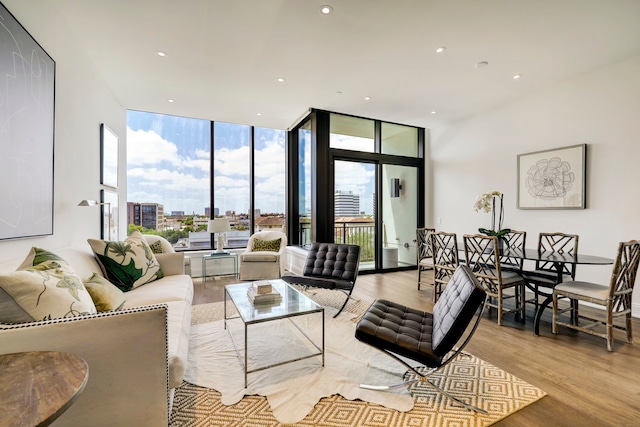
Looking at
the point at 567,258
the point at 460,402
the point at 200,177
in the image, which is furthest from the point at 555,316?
the point at 200,177

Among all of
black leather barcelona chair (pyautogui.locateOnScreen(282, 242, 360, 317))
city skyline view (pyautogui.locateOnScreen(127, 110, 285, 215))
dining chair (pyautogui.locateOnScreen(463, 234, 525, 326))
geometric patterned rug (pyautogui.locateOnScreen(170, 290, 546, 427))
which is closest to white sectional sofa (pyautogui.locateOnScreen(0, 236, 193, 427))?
geometric patterned rug (pyautogui.locateOnScreen(170, 290, 546, 427))

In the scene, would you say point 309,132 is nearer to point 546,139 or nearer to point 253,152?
point 253,152

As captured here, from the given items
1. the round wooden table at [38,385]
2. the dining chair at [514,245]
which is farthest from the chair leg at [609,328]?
the round wooden table at [38,385]

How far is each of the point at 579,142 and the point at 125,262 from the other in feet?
18.0

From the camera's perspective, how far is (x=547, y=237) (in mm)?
3721

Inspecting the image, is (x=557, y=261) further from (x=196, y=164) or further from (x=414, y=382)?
(x=196, y=164)

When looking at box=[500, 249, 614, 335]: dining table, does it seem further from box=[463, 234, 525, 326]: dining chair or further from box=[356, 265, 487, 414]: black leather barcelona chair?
box=[356, 265, 487, 414]: black leather barcelona chair

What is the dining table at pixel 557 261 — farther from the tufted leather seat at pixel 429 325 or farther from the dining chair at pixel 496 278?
the tufted leather seat at pixel 429 325

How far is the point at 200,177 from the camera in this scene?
5520 millimetres

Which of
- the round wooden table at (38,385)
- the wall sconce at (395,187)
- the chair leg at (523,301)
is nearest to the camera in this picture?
the round wooden table at (38,385)

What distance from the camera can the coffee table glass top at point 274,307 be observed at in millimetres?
2070

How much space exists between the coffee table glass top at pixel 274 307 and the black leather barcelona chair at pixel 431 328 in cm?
47

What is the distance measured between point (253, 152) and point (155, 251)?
2918mm

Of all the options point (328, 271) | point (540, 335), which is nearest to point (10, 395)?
point (328, 271)
